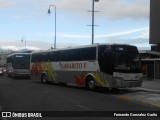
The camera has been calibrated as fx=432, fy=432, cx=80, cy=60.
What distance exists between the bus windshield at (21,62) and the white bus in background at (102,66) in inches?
685

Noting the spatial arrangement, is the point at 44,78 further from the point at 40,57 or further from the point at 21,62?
the point at 21,62

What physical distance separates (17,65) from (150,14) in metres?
30.8

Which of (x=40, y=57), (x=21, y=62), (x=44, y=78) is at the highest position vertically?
(x=40, y=57)

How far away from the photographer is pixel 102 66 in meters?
28.0

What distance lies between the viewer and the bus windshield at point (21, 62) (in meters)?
51.2

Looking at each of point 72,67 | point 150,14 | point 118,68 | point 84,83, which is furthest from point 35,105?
A: point 150,14

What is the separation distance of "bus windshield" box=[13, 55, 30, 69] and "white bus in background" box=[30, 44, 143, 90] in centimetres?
1739

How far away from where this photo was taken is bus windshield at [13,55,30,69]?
168 ft

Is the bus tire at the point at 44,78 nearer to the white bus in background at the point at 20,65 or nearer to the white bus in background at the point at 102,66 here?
the white bus in background at the point at 102,66

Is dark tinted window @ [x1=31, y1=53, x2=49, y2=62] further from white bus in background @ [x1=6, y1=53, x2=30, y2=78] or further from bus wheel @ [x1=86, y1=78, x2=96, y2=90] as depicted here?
white bus in background @ [x1=6, y1=53, x2=30, y2=78]

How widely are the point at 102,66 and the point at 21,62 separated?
979 inches

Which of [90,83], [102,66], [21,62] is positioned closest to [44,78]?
[90,83]

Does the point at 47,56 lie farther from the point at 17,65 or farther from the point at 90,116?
the point at 90,116

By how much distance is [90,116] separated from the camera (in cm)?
1494
